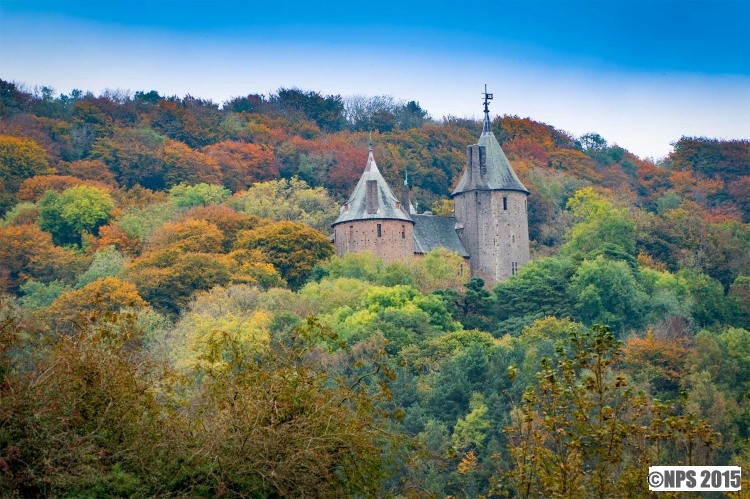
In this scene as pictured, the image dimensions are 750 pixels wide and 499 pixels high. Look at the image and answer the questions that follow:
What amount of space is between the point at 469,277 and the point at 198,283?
1332 cm

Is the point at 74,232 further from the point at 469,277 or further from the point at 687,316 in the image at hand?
the point at 687,316

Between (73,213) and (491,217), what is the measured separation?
75.0ft

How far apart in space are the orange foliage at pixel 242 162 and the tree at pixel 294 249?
62.8 feet

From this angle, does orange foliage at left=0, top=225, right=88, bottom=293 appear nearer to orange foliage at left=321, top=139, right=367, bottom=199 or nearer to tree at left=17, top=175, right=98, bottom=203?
tree at left=17, top=175, right=98, bottom=203

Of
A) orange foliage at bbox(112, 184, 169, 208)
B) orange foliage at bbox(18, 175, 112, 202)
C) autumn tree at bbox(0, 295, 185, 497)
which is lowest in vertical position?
autumn tree at bbox(0, 295, 185, 497)

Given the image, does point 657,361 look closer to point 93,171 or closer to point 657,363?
point 657,363

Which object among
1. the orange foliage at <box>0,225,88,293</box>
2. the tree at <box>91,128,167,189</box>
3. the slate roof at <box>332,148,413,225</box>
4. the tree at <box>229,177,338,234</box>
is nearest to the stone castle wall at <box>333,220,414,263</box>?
the slate roof at <box>332,148,413,225</box>

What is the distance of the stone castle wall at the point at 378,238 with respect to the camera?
209 ft

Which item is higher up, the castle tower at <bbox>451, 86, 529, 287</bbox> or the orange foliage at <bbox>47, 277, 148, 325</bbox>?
the castle tower at <bbox>451, 86, 529, 287</bbox>

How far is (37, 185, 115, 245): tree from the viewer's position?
7388 cm

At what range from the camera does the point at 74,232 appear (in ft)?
246

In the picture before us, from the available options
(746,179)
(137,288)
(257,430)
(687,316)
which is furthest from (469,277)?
(257,430)

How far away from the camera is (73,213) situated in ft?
241

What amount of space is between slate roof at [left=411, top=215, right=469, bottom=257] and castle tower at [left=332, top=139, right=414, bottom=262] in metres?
0.88
